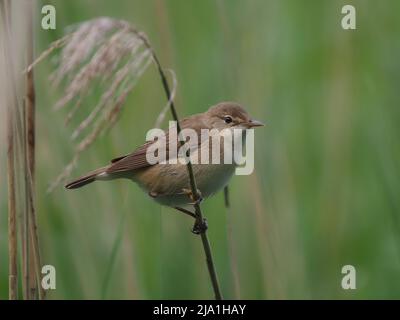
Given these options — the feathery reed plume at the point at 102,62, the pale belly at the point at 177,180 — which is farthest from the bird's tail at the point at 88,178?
the feathery reed plume at the point at 102,62

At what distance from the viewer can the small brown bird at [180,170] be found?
345cm

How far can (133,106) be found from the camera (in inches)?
181

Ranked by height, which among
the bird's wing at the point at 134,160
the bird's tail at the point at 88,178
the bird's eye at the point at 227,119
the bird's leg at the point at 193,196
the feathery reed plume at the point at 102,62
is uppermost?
the feathery reed plume at the point at 102,62

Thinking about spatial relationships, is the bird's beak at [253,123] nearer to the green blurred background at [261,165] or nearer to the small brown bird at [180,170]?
the small brown bird at [180,170]

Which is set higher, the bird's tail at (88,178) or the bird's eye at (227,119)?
the bird's eye at (227,119)

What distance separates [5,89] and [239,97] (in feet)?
5.24

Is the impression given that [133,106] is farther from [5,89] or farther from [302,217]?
[5,89]

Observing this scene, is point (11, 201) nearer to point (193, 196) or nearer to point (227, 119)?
point (193, 196)

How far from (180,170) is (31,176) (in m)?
1.09

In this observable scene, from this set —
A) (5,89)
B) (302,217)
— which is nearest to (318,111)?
(302,217)

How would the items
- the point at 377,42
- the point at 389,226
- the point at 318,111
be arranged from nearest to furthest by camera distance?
the point at 389,226 → the point at 377,42 → the point at 318,111

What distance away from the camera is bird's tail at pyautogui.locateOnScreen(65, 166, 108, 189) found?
11.3 ft

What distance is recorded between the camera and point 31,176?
259cm

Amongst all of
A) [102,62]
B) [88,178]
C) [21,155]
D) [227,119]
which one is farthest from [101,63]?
[227,119]
